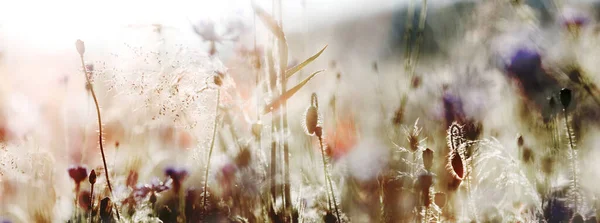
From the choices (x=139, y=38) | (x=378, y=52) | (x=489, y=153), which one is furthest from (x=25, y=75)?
(x=378, y=52)

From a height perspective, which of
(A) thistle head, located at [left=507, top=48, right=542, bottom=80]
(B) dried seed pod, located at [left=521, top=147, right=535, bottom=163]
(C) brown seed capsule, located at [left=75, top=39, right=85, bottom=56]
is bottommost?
(B) dried seed pod, located at [left=521, top=147, right=535, bottom=163]

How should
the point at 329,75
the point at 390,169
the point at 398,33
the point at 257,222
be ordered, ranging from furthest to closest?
the point at 398,33, the point at 329,75, the point at 390,169, the point at 257,222

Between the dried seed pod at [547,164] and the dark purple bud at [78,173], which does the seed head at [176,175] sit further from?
the dried seed pod at [547,164]

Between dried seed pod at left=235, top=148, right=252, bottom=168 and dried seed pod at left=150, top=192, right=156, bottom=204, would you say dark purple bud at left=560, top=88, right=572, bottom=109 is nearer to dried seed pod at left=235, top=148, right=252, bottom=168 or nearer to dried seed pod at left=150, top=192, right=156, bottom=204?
dried seed pod at left=235, top=148, right=252, bottom=168

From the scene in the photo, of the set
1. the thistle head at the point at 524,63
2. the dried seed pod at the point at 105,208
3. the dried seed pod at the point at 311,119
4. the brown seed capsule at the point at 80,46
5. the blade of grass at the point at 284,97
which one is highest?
the thistle head at the point at 524,63

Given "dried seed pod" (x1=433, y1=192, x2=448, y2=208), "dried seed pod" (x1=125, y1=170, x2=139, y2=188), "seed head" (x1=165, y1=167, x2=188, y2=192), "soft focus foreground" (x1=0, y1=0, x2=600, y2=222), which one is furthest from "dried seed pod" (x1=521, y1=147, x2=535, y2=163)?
"dried seed pod" (x1=125, y1=170, x2=139, y2=188)

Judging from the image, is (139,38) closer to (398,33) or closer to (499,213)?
(499,213)

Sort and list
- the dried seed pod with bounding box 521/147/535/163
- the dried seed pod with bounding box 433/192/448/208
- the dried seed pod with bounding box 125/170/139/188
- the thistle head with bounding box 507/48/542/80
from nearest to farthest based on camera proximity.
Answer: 1. the dried seed pod with bounding box 433/192/448/208
2. the dried seed pod with bounding box 521/147/535/163
3. the dried seed pod with bounding box 125/170/139/188
4. the thistle head with bounding box 507/48/542/80

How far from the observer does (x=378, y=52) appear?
2832 mm

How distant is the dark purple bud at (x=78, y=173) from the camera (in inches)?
54.9

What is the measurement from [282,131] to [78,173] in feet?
1.97

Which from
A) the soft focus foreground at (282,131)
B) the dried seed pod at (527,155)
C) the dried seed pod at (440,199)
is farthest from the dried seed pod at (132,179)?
the dried seed pod at (527,155)

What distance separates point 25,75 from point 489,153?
140 centimetres

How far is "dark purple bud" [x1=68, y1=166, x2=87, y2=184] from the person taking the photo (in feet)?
4.58
